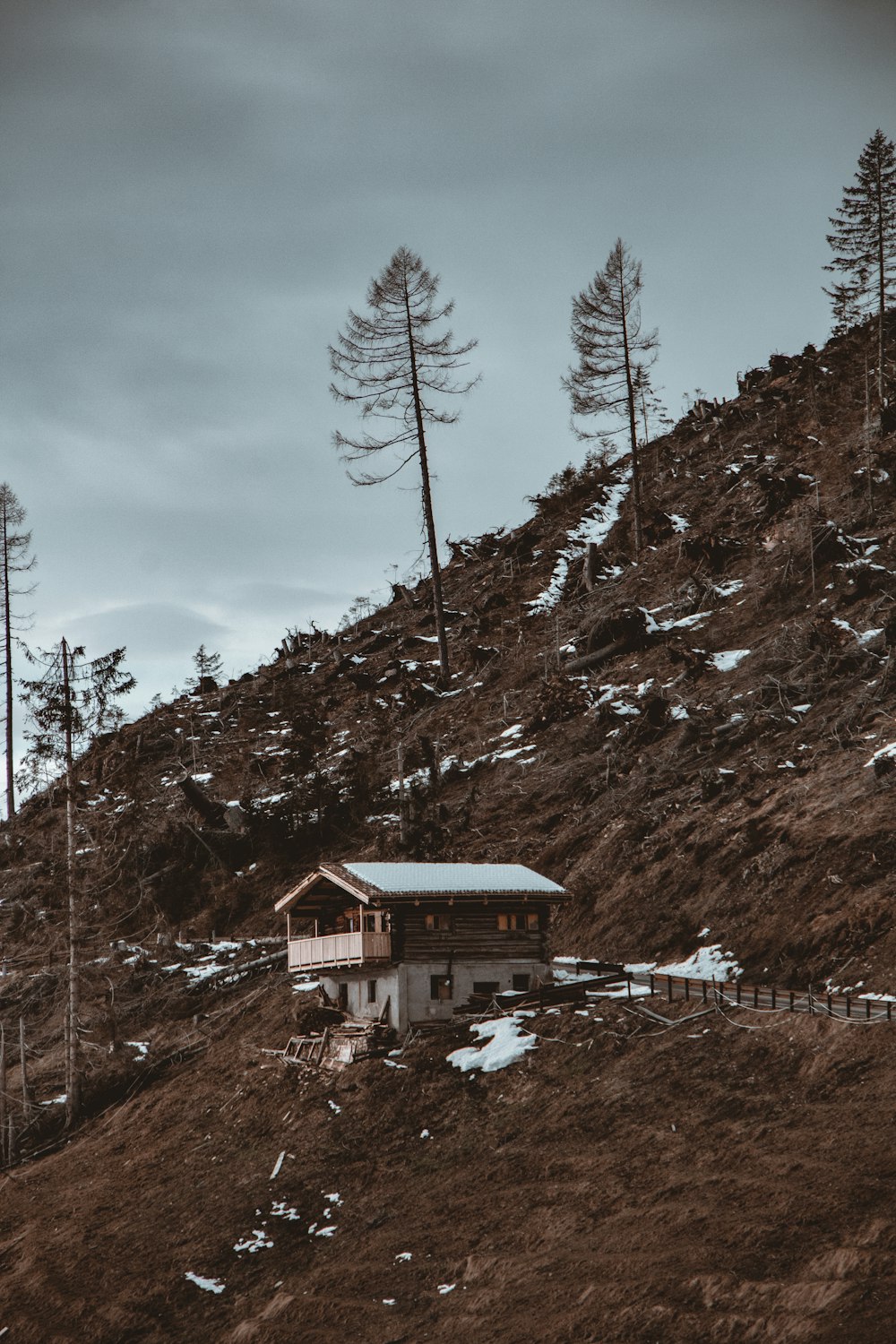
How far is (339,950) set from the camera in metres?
38.3

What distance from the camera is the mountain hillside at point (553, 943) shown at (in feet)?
74.8

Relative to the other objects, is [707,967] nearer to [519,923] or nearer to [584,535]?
[519,923]

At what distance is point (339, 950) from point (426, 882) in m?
3.78

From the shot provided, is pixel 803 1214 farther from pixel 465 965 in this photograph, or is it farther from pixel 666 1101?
pixel 465 965

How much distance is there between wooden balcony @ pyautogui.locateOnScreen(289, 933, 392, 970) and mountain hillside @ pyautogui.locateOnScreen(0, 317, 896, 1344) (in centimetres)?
220

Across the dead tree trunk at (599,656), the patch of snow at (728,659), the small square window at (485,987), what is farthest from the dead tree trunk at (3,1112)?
the patch of snow at (728,659)

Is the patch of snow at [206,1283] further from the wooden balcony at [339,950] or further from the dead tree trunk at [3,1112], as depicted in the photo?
the dead tree trunk at [3,1112]

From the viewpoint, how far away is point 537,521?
9025cm

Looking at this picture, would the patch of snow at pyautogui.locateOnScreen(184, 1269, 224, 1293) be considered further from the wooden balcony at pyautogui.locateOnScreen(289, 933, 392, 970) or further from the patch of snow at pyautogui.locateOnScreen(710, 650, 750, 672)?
the patch of snow at pyautogui.locateOnScreen(710, 650, 750, 672)

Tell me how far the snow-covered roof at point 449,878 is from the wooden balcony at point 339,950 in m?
1.83

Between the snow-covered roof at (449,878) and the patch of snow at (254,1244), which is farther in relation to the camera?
the snow-covered roof at (449,878)

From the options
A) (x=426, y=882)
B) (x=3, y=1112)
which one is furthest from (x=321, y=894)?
(x=3, y=1112)

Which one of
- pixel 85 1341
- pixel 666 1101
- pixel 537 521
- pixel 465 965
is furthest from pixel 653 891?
pixel 537 521

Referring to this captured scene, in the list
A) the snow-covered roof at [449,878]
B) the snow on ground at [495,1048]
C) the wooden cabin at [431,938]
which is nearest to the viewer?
the snow on ground at [495,1048]
